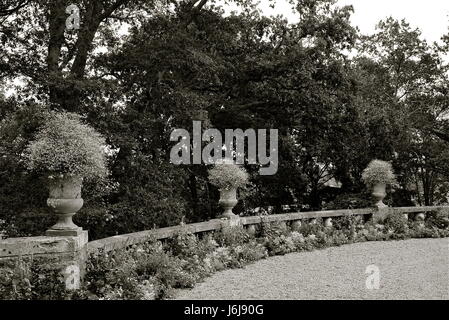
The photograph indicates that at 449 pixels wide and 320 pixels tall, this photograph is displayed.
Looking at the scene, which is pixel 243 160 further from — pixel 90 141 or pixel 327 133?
pixel 90 141

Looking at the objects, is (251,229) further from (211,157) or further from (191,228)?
(211,157)

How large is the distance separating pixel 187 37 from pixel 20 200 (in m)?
5.84

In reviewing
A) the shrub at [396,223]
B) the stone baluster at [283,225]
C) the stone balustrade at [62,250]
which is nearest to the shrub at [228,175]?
the stone baluster at [283,225]

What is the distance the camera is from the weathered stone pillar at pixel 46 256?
Answer: 5.76 m

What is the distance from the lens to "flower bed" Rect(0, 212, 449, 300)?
6117 millimetres

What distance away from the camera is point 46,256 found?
19.9 feet

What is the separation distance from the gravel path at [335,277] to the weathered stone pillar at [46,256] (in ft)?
4.85

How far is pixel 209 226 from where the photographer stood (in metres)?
10.2

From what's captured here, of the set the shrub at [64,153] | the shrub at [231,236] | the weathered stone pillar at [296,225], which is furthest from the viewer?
the weathered stone pillar at [296,225]

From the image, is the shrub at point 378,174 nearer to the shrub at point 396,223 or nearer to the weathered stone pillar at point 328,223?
the shrub at point 396,223

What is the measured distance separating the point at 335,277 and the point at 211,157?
8677 millimetres

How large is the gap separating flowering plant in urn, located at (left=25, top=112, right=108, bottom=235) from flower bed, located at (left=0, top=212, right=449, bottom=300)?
2.54 feet

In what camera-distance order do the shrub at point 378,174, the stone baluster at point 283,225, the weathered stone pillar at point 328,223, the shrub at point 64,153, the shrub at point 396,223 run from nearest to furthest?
the shrub at point 64,153, the stone baluster at point 283,225, the weathered stone pillar at point 328,223, the shrub at point 396,223, the shrub at point 378,174

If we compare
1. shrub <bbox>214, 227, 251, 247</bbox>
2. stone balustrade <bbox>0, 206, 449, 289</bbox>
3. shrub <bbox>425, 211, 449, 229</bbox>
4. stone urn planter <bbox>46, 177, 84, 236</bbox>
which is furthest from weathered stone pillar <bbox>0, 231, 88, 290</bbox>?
shrub <bbox>425, 211, 449, 229</bbox>
